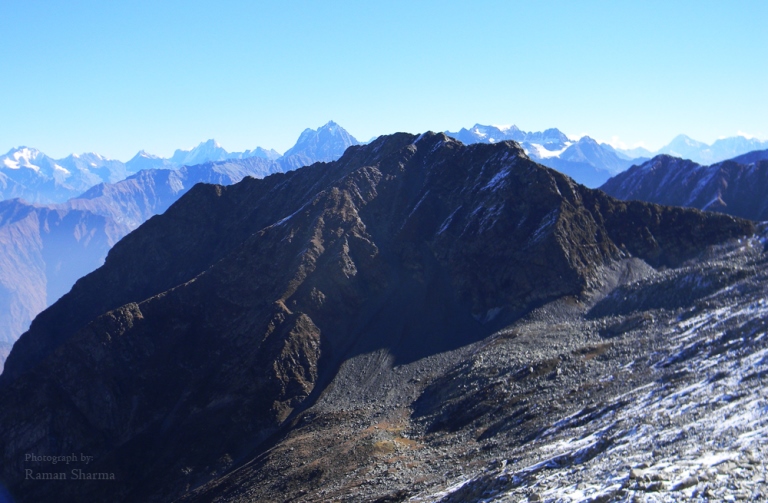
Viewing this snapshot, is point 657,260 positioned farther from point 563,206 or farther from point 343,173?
point 343,173

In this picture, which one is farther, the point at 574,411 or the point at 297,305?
the point at 297,305

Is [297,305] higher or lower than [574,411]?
higher

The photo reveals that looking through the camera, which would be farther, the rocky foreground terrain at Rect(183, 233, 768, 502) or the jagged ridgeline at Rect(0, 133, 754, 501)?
the jagged ridgeline at Rect(0, 133, 754, 501)

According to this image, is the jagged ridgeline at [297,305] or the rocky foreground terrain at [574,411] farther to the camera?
the jagged ridgeline at [297,305]

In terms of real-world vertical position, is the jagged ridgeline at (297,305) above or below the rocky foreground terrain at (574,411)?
above

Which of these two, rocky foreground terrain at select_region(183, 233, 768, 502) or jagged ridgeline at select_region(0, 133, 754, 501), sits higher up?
jagged ridgeline at select_region(0, 133, 754, 501)

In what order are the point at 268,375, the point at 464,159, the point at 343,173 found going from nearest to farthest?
the point at 268,375
the point at 464,159
the point at 343,173

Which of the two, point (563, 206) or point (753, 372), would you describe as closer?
point (753, 372)

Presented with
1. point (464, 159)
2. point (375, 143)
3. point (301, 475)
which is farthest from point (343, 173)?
point (301, 475)
